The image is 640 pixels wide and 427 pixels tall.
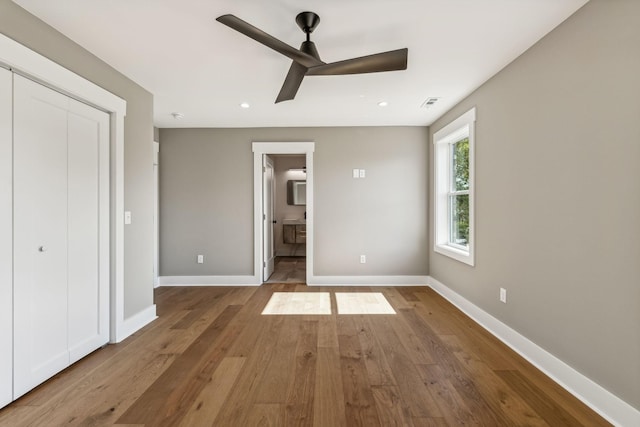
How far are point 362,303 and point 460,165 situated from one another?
2077 millimetres

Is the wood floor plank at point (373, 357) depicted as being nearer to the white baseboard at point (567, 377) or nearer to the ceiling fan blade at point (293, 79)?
the white baseboard at point (567, 377)

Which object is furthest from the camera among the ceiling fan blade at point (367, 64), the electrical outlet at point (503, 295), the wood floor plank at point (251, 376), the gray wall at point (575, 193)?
the electrical outlet at point (503, 295)

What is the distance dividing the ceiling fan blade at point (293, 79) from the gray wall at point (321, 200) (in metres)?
2.18

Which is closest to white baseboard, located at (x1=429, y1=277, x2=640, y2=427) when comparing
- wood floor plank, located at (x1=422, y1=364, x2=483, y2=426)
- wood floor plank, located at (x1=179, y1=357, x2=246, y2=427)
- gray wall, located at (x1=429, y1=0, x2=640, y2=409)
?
gray wall, located at (x1=429, y1=0, x2=640, y2=409)

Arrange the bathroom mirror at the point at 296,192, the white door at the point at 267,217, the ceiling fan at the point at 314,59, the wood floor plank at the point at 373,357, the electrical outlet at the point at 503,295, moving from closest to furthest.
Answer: the ceiling fan at the point at 314,59, the wood floor plank at the point at 373,357, the electrical outlet at the point at 503,295, the white door at the point at 267,217, the bathroom mirror at the point at 296,192

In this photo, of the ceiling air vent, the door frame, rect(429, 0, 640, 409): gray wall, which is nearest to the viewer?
rect(429, 0, 640, 409): gray wall

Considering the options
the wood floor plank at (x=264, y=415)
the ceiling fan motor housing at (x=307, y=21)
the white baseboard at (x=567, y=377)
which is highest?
the ceiling fan motor housing at (x=307, y=21)

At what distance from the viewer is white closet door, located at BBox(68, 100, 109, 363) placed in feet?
7.48

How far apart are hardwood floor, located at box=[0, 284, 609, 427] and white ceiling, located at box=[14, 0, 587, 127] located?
2307 mm

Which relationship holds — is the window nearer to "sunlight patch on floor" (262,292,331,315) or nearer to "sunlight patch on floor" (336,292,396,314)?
"sunlight patch on floor" (336,292,396,314)

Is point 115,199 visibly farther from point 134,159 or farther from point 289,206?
point 289,206

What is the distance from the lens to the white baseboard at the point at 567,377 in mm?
1623

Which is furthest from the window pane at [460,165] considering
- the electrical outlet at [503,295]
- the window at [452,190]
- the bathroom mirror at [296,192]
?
the bathroom mirror at [296,192]

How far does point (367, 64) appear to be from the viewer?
203 cm
